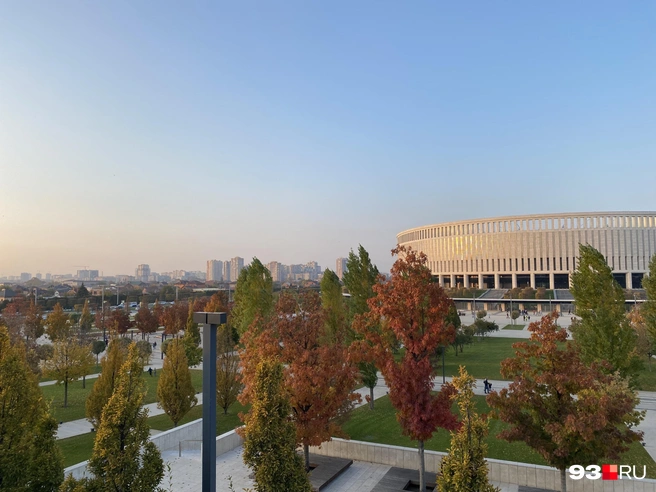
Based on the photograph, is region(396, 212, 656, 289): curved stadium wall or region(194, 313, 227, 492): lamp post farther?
region(396, 212, 656, 289): curved stadium wall

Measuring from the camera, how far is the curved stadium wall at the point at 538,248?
9044 cm

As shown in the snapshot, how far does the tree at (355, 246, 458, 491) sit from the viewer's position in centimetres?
1266

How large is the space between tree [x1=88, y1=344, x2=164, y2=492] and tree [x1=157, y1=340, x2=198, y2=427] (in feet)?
38.2

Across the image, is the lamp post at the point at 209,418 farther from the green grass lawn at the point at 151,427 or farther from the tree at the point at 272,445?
the green grass lawn at the point at 151,427

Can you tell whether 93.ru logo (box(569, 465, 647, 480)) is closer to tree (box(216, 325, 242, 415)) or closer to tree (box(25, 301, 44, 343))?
tree (box(216, 325, 242, 415))

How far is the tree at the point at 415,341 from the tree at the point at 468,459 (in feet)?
15.1

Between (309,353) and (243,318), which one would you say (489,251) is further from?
(309,353)

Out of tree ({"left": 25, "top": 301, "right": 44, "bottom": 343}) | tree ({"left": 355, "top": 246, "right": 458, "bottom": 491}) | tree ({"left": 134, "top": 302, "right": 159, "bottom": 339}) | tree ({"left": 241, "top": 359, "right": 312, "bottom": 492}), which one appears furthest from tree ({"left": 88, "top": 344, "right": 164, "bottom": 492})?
tree ({"left": 134, "top": 302, "right": 159, "bottom": 339})

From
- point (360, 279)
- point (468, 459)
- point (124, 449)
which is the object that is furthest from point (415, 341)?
point (360, 279)

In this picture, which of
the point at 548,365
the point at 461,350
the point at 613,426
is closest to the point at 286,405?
the point at 548,365

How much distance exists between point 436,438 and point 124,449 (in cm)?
1297

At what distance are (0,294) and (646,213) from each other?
136724 mm

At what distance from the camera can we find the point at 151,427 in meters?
19.8

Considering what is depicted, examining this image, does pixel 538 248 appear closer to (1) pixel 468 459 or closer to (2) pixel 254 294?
(2) pixel 254 294
